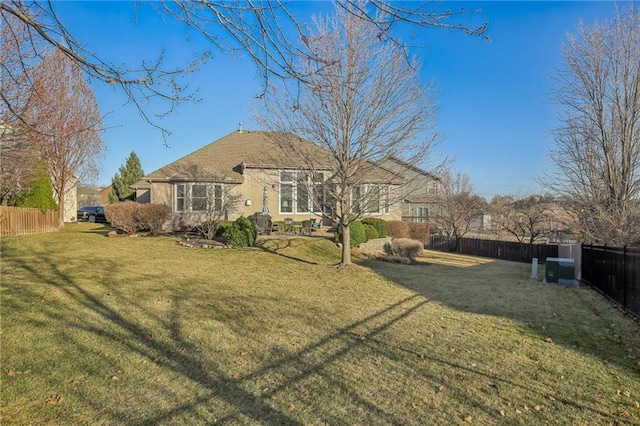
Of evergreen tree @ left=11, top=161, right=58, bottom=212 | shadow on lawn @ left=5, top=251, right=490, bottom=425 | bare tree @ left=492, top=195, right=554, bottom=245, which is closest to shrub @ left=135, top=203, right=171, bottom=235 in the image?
evergreen tree @ left=11, top=161, right=58, bottom=212

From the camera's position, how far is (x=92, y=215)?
35750mm

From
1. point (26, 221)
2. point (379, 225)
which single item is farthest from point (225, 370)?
point (26, 221)

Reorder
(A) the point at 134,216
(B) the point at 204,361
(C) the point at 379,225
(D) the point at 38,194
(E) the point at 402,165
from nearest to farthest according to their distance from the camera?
(B) the point at 204,361
(E) the point at 402,165
(A) the point at 134,216
(D) the point at 38,194
(C) the point at 379,225

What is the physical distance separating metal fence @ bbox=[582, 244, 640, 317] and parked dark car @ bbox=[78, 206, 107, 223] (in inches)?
1375

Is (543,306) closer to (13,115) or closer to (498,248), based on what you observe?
(13,115)

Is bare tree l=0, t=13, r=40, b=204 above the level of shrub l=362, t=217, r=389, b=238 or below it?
above

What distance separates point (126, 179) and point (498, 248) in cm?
4127

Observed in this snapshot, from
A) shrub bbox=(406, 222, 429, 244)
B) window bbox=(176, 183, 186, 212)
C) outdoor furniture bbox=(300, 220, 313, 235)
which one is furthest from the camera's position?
shrub bbox=(406, 222, 429, 244)

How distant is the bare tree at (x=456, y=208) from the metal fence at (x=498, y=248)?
529mm

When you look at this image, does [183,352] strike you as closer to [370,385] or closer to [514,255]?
[370,385]

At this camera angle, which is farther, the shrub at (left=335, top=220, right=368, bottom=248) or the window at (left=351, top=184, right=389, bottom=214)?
the shrub at (left=335, top=220, right=368, bottom=248)

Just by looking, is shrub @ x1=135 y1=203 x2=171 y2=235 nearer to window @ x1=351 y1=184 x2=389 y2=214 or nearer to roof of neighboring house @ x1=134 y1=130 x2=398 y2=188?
roof of neighboring house @ x1=134 y1=130 x2=398 y2=188

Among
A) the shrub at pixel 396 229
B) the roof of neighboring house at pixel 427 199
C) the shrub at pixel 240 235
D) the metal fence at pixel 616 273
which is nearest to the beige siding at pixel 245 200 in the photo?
the shrub at pixel 396 229

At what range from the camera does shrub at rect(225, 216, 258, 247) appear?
1383 cm
